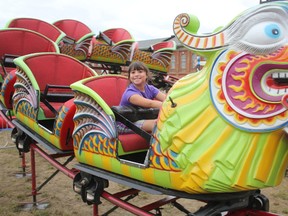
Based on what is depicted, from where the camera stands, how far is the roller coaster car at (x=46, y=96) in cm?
247

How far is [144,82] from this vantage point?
2.23 m

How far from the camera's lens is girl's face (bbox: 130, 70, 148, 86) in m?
2.17

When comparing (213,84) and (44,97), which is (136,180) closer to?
(213,84)

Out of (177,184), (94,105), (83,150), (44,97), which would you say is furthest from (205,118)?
(44,97)

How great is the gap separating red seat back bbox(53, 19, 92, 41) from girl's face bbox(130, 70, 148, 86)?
530 cm

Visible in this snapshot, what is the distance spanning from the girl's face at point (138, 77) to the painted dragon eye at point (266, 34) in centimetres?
95

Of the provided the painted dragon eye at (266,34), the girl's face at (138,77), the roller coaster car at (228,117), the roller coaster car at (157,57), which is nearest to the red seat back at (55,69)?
the girl's face at (138,77)

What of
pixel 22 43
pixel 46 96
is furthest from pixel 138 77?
pixel 22 43

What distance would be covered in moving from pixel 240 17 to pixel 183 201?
2614 mm

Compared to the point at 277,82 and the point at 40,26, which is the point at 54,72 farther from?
the point at 277,82

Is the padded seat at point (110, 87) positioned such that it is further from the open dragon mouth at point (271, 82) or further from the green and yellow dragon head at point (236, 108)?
the open dragon mouth at point (271, 82)

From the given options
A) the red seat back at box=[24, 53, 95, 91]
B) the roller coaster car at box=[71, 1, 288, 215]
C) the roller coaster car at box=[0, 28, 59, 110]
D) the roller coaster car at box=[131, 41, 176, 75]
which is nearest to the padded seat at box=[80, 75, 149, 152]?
the roller coaster car at box=[71, 1, 288, 215]

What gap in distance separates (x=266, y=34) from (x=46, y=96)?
6.96ft

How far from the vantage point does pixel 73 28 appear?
24.0 ft
